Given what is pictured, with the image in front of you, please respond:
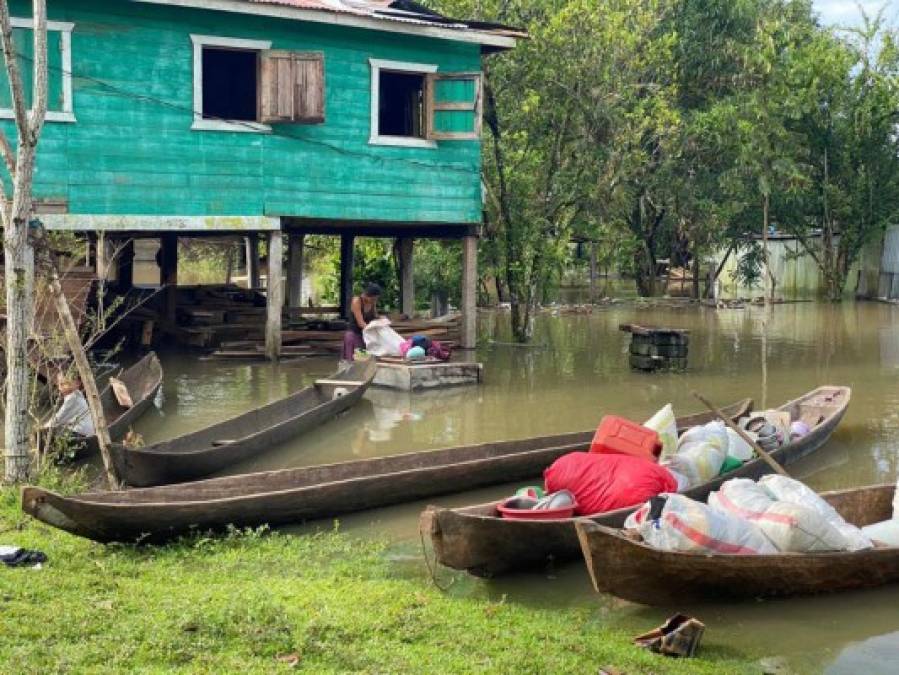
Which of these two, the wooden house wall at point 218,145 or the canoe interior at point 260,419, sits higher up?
the wooden house wall at point 218,145

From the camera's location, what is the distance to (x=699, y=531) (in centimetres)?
635

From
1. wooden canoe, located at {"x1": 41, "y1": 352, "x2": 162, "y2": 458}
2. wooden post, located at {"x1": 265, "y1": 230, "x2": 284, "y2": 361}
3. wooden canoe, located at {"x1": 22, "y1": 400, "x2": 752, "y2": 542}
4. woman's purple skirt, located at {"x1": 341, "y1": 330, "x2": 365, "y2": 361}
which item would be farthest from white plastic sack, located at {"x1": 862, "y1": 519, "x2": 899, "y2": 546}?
wooden post, located at {"x1": 265, "y1": 230, "x2": 284, "y2": 361}

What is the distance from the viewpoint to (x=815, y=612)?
21.6ft

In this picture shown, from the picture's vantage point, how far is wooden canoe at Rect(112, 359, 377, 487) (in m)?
8.41

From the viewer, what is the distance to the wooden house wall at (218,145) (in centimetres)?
1481

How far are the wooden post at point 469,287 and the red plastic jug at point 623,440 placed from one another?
9894mm

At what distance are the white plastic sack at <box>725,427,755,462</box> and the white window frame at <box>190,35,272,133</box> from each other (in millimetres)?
9419

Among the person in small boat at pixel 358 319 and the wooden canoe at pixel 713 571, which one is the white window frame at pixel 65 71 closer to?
the person in small boat at pixel 358 319

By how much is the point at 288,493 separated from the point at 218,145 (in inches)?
365

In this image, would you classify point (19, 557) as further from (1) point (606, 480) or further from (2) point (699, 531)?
(2) point (699, 531)

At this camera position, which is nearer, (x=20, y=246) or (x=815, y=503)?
(x=815, y=503)

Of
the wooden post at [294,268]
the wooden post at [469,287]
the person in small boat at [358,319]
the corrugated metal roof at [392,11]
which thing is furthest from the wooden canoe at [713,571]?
the wooden post at [294,268]

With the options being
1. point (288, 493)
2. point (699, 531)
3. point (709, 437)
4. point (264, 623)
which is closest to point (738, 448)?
point (709, 437)

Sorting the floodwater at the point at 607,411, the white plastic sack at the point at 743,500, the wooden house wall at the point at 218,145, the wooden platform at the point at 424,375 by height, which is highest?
the wooden house wall at the point at 218,145
